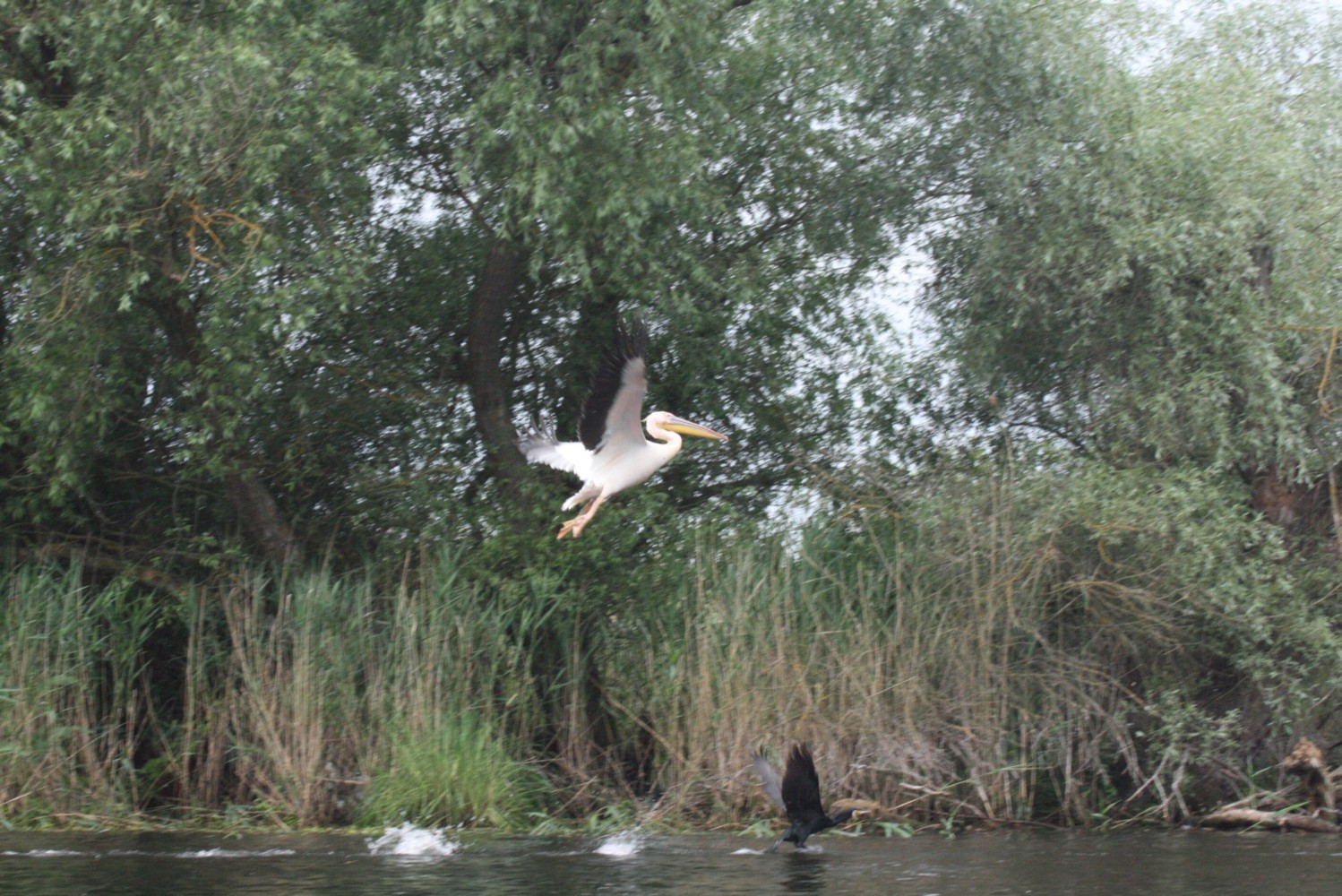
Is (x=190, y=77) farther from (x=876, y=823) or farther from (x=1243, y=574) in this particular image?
(x=1243, y=574)

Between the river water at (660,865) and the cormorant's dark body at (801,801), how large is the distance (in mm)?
135

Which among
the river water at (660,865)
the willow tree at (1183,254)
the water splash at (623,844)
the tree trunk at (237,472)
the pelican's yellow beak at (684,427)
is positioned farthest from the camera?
the tree trunk at (237,472)

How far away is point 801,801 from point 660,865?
102 cm

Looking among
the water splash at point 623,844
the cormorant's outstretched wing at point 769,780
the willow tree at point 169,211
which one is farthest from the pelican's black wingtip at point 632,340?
the water splash at point 623,844

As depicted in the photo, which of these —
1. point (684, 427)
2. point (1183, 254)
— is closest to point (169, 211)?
point (684, 427)

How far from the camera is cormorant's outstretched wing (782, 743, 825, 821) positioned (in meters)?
8.94

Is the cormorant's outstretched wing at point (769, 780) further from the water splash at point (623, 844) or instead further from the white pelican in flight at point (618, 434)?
the white pelican in flight at point (618, 434)

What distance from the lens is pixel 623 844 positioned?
9.71 m

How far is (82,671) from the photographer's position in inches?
437

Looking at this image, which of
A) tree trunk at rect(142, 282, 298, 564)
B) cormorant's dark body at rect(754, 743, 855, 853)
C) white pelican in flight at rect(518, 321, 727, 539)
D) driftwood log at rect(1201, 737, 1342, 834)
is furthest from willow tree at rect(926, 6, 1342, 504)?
tree trunk at rect(142, 282, 298, 564)

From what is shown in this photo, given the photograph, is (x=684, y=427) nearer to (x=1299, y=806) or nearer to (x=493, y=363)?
(x=493, y=363)

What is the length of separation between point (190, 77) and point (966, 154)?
20.7ft

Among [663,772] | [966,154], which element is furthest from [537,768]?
[966,154]

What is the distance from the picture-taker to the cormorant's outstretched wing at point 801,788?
29.3 ft
